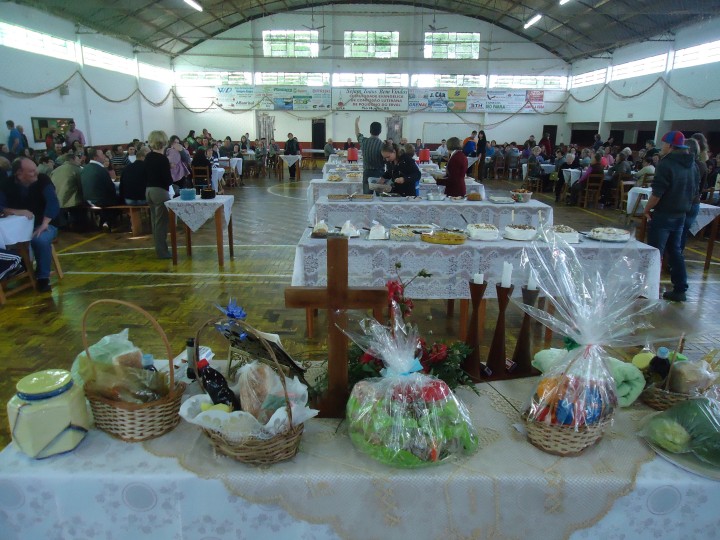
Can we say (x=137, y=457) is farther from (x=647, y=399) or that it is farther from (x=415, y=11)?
(x=415, y=11)

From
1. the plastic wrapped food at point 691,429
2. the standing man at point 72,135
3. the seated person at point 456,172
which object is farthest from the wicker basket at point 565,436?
the standing man at point 72,135

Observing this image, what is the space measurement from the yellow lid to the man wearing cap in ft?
14.3

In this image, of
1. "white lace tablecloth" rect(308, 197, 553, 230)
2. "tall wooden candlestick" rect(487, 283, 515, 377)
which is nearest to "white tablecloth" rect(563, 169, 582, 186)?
"white lace tablecloth" rect(308, 197, 553, 230)

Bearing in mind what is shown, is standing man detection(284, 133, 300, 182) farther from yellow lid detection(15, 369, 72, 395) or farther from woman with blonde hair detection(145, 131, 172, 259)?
yellow lid detection(15, 369, 72, 395)

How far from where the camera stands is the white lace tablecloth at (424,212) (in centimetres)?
504

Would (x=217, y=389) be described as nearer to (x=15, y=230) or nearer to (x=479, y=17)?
(x=15, y=230)

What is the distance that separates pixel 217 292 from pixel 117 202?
128 inches

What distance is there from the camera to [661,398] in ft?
4.89

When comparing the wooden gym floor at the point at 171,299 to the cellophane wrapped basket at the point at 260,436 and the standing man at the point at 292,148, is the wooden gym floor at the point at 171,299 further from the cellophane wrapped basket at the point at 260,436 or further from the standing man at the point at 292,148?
the standing man at the point at 292,148

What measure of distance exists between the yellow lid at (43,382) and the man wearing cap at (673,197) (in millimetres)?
4374

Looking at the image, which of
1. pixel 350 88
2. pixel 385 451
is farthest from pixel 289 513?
pixel 350 88

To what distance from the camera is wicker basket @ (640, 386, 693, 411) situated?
4.80 ft

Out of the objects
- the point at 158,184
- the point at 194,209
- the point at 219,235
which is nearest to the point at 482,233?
the point at 219,235

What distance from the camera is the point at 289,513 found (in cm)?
123
